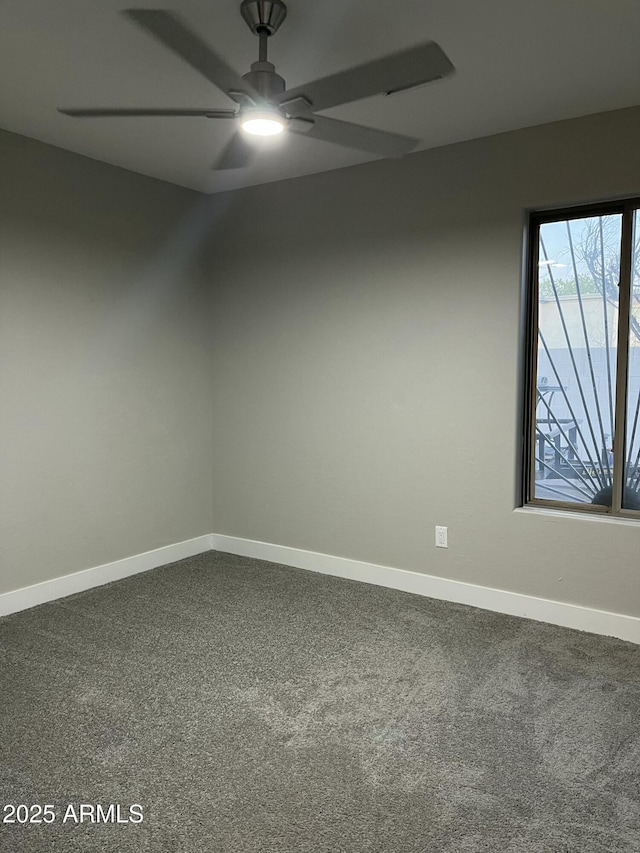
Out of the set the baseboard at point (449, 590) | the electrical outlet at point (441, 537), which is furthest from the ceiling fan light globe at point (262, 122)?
the baseboard at point (449, 590)

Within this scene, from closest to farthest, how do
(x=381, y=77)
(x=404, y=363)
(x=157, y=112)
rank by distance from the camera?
(x=381, y=77)
(x=157, y=112)
(x=404, y=363)

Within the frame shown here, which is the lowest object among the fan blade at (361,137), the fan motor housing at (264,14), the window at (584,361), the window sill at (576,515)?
the window sill at (576,515)

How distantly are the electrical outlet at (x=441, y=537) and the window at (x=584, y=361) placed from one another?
48 centimetres

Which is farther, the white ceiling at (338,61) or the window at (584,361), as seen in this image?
the window at (584,361)

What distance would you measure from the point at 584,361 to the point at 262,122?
194 centimetres

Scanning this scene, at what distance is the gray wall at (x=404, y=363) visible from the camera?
3.10 meters

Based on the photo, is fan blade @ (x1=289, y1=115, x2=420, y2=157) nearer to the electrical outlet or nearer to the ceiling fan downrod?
the ceiling fan downrod

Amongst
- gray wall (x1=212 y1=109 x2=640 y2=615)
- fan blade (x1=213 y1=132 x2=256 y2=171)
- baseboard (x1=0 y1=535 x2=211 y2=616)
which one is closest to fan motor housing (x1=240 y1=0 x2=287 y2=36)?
fan blade (x1=213 y1=132 x2=256 y2=171)

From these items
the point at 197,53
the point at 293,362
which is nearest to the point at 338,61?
the point at 197,53

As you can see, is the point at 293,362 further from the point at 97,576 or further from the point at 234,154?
the point at 97,576

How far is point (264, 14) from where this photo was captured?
6.77 feet

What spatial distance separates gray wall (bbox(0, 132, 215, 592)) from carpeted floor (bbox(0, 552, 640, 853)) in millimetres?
534

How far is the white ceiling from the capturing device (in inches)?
83.4

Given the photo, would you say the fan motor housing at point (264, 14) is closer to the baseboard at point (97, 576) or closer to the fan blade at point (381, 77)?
the fan blade at point (381, 77)
